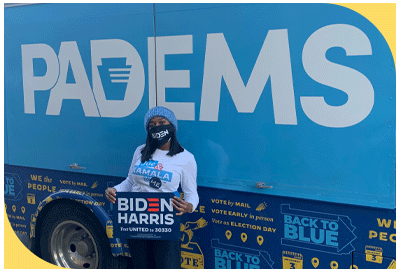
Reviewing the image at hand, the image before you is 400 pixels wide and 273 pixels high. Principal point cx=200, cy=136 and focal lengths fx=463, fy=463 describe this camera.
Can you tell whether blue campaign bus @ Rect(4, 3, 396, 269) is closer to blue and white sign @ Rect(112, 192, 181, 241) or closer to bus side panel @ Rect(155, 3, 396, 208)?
bus side panel @ Rect(155, 3, 396, 208)

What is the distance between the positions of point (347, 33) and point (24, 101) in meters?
A: 3.16

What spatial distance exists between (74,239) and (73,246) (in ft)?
0.25

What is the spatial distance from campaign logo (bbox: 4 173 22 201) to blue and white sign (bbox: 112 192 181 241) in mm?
1757

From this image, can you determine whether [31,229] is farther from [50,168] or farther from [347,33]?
[347,33]

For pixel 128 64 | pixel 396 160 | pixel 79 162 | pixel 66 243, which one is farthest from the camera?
pixel 66 243

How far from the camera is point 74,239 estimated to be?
4.57 m

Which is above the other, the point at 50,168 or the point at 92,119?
the point at 92,119

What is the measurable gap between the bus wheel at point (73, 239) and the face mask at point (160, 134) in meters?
1.24

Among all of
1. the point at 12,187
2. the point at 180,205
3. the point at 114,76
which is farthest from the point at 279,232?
the point at 12,187

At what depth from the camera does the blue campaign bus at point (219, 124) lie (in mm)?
3113

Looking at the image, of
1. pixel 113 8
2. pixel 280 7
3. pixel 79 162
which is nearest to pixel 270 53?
pixel 280 7

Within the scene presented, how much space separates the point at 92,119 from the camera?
423cm

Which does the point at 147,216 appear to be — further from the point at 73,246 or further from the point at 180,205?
the point at 73,246

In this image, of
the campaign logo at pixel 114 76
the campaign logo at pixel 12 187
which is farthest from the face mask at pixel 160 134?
the campaign logo at pixel 12 187
